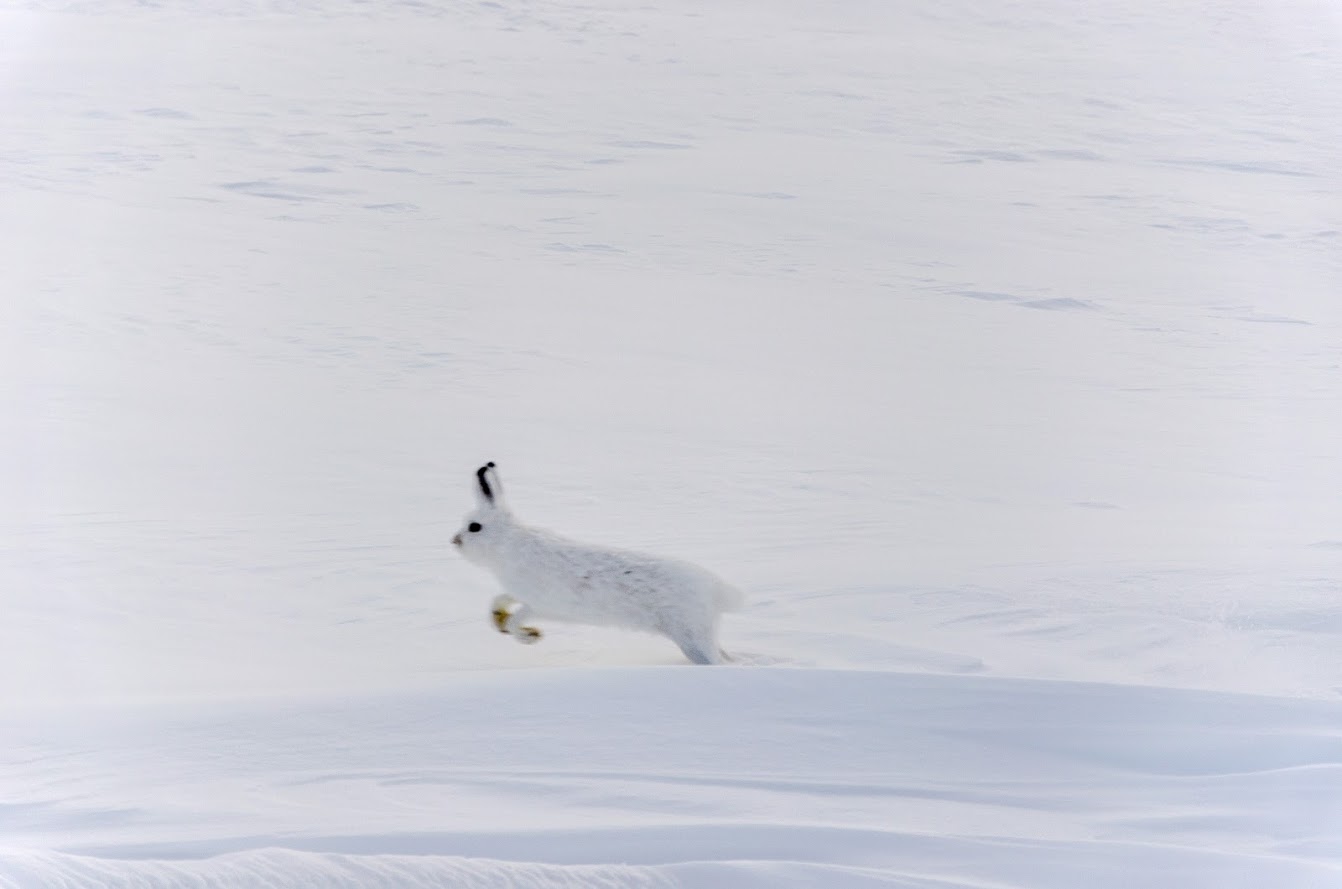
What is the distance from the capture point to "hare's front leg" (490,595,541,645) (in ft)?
16.6

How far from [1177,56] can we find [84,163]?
14827 millimetres

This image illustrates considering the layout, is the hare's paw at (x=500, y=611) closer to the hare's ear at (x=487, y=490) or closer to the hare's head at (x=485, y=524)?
the hare's head at (x=485, y=524)

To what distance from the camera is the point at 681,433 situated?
9.64 meters

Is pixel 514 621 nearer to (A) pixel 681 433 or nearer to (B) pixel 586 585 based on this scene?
(B) pixel 586 585

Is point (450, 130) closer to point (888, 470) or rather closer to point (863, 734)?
point (888, 470)

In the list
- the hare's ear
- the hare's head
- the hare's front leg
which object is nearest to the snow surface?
the hare's front leg

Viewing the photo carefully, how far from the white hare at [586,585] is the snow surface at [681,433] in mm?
199

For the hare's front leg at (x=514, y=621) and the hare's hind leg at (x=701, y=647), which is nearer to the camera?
the hare's hind leg at (x=701, y=647)

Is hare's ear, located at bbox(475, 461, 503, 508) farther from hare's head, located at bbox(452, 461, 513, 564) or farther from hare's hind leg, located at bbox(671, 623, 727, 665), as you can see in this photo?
hare's hind leg, located at bbox(671, 623, 727, 665)

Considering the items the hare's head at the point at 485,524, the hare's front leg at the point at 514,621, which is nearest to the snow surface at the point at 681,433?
the hare's front leg at the point at 514,621

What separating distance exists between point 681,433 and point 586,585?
191 inches

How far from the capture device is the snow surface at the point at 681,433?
3.31m

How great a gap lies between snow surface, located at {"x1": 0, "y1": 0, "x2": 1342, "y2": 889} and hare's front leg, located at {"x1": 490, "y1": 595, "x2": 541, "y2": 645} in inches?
4.7

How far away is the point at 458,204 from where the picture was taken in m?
16.1
